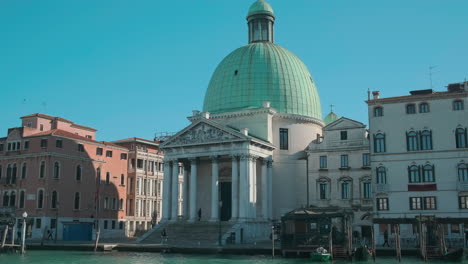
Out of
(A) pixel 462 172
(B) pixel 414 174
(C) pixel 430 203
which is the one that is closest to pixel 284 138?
(B) pixel 414 174

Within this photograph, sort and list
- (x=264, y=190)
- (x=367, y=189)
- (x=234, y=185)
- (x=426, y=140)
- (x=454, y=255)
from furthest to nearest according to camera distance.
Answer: (x=264, y=190), (x=234, y=185), (x=367, y=189), (x=426, y=140), (x=454, y=255)

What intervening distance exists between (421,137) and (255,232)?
17.2 meters

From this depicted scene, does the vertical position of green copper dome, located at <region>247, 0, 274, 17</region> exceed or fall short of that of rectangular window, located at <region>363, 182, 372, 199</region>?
it exceeds it

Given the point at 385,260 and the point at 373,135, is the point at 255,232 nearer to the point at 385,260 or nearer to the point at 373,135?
the point at 373,135

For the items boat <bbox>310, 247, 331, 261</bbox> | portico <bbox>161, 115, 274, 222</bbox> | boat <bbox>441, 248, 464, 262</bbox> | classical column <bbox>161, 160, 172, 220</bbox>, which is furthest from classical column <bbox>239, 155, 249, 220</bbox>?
boat <bbox>441, 248, 464, 262</bbox>

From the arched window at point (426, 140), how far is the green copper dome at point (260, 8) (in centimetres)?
2803

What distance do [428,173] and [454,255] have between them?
1004 cm

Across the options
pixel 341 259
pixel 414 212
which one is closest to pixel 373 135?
pixel 414 212

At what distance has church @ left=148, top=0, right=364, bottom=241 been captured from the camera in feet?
166

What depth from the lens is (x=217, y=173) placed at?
51.6m

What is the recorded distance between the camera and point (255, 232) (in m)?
50.2

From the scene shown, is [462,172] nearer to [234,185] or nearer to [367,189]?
[367,189]

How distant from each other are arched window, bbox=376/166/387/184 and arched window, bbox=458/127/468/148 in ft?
19.0

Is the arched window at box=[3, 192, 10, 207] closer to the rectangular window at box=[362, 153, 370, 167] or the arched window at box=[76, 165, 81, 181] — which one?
the arched window at box=[76, 165, 81, 181]
